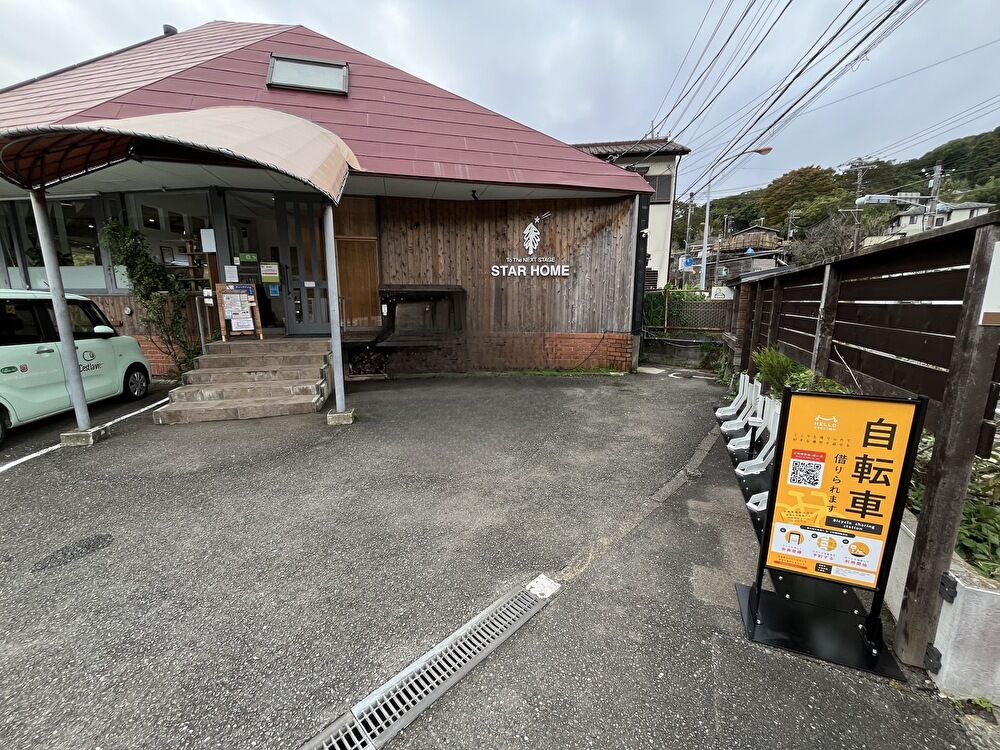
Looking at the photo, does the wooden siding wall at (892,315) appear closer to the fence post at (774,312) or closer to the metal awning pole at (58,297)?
the fence post at (774,312)

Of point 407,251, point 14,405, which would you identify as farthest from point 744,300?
point 14,405

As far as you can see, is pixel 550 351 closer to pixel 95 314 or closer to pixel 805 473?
pixel 805 473

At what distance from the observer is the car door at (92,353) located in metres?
5.61

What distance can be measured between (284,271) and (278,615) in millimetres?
7262

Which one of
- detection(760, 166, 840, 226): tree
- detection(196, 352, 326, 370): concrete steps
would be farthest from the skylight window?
detection(760, 166, 840, 226): tree

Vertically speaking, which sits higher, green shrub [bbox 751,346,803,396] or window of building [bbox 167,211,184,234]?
window of building [bbox 167,211,184,234]

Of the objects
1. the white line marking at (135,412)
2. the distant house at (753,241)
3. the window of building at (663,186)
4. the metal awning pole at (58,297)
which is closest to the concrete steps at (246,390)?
the white line marking at (135,412)

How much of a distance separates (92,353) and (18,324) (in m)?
1.16

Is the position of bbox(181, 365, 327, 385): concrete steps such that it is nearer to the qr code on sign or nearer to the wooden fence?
the qr code on sign

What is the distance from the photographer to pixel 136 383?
22.2ft

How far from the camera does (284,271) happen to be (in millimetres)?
7996

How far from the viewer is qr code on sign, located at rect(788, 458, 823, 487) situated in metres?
2.18

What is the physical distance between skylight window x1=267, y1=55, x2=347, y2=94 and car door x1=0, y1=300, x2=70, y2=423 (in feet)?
19.5

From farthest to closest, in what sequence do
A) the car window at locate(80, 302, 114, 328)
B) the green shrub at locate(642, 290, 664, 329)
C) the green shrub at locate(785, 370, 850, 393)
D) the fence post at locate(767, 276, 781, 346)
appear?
the green shrub at locate(642, 290, 664, 329), the car window at locate(80, 302, 114, 328), the fence post at locate(767, 276, 781, 346), the green shrub at locate(785, 370, 850, 393)
